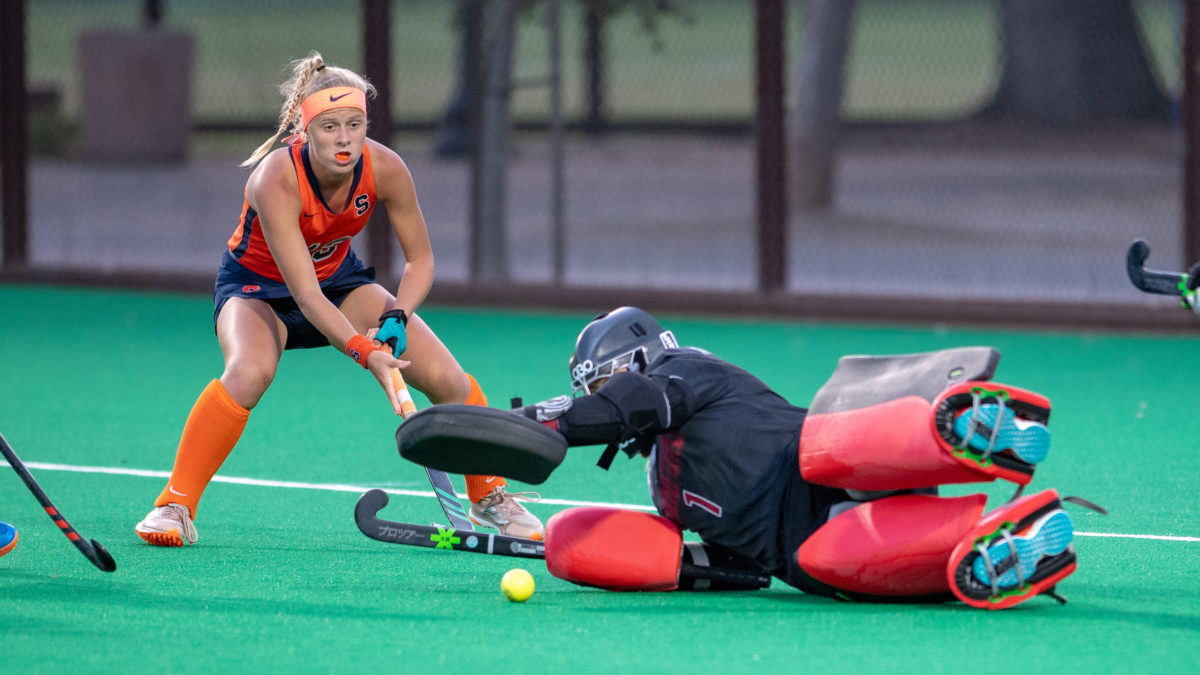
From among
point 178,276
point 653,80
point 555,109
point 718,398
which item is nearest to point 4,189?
point 178,276

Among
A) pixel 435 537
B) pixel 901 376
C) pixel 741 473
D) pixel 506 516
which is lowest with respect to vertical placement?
pixel 506 516

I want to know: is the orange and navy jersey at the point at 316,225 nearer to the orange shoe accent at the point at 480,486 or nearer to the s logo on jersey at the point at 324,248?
the s logo on jersey at the point at 324,248

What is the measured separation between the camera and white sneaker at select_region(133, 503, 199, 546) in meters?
5.00

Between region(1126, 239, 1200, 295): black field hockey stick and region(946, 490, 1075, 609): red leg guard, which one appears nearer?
region(946, 490, 1075, 609): red leg guard

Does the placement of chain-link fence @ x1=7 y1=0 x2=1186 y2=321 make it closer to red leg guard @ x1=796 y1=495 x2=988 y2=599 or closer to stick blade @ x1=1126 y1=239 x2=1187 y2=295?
stick blade @ x1=1126 y1=239 x2=1187 y2=295

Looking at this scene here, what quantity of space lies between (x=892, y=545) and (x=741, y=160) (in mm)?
9892

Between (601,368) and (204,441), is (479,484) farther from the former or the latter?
(601,368)

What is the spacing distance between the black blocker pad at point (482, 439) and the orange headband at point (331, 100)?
1.12 metres

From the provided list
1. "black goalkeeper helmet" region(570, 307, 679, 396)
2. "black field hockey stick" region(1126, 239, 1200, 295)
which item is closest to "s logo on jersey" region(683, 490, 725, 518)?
"black goalkeeper helmet" region(570, 307, 679, 396)

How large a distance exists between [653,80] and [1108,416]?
253 inches

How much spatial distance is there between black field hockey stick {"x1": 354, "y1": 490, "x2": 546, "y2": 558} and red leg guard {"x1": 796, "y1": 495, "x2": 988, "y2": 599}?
79 cm

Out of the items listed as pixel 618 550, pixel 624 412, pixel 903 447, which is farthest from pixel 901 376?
pixel 618 550

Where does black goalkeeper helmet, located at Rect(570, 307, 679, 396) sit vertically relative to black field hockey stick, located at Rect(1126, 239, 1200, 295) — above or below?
below

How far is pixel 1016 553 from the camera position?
4004 mm
